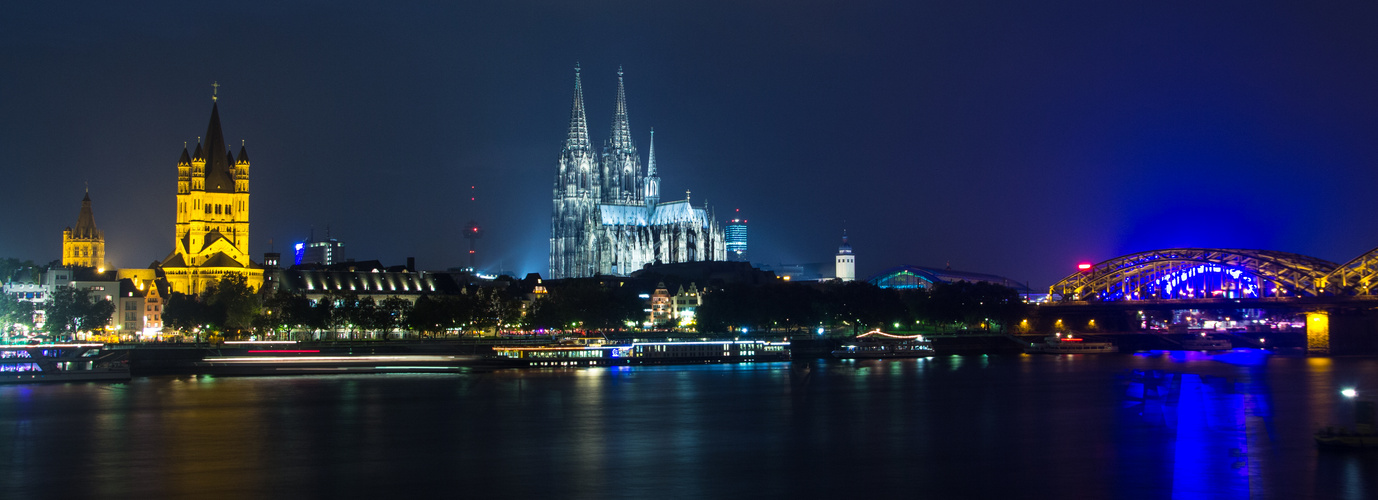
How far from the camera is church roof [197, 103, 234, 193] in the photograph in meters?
106

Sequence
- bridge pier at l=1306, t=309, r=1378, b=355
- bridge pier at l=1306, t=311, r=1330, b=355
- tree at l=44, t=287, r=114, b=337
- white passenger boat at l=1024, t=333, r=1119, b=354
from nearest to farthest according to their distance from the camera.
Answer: tree at l=44, t=287, r=114, b=337 < bridge pier at l=1306, t=309, r=1378, b=355 < bridge pier at l=1306, t=311, r=1330, b=355 < white passenger boat at l=1024, t=333, r=1119, b=354

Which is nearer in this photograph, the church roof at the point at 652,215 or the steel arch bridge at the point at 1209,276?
the steel arch bridge at the point at 1209,276

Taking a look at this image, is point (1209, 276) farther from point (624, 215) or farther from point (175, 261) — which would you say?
point (175, 261)

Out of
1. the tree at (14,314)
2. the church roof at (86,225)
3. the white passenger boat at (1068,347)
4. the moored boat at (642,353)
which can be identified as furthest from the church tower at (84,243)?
the white passenger boat at (1068,347)

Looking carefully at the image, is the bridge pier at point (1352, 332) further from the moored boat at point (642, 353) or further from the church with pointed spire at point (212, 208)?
the church with pointed spire at point (212, 208)

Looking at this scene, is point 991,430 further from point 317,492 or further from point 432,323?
point 432,323

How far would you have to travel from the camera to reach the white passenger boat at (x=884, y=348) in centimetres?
8944

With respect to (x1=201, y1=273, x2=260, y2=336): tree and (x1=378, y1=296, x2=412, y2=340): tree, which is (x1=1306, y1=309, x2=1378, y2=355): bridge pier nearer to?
(x1=378, y1=296, x2=412, y2=340): tree

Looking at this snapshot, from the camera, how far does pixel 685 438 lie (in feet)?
134

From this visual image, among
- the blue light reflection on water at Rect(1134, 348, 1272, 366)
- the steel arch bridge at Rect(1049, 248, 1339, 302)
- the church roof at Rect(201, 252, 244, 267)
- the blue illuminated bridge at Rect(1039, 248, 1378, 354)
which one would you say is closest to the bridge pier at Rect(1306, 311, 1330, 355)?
the blue illuminated bridge at Rect(1039, 248, 1378, 354)

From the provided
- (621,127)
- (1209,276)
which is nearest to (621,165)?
(621,127)

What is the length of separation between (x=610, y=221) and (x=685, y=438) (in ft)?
399

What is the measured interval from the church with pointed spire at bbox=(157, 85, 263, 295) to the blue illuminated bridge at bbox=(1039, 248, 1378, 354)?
66.0 m

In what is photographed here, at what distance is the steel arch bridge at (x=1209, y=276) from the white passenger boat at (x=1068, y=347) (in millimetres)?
14303
